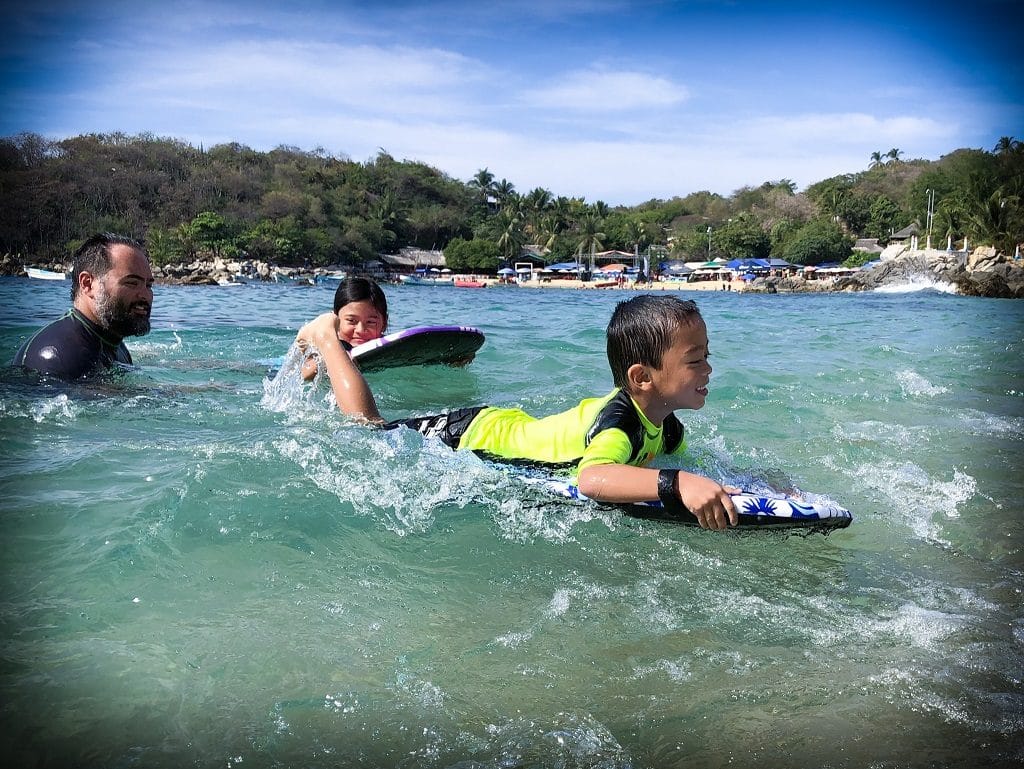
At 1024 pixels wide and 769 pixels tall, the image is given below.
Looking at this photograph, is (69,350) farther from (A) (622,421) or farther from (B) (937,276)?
(B) (937,276)

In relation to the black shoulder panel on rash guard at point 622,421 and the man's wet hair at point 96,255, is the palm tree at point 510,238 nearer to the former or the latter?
the man's wet hair at point 96,255

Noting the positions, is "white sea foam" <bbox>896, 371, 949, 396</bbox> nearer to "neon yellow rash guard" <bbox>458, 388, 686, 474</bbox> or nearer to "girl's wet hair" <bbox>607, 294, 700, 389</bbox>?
"neon yellow rash guard" <bbox>458, 388, 686, 474</bbox>

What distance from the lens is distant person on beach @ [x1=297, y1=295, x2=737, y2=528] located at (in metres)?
2.57

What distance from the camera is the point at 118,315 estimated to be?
4.75 meters

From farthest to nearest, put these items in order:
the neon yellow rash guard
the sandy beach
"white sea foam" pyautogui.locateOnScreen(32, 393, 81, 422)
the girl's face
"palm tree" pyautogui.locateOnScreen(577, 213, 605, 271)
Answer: "palm tree" pyautogui.locateOnScreen(577, 213, 605, 271) < the sandy beach < the girl's face < "white sea foam" pyautogui.locateOnScreen(32, 393, 81, 422) < the neon yellow rash guard

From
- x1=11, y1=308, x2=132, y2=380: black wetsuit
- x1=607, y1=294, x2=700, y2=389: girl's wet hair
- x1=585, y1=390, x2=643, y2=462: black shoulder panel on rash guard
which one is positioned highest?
x1=607, y1=294, x2=700, y2=389: girl's wet hair

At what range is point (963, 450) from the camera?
14.9 feet

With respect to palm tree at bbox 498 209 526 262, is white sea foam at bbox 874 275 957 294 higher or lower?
lower

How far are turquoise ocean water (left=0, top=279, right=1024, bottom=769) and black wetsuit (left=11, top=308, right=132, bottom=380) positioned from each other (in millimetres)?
253

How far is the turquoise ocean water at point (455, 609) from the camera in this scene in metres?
1.70

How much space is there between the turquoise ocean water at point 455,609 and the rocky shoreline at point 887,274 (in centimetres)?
3070

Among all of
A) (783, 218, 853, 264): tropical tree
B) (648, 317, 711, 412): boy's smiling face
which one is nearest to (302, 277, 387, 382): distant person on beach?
(648, 317, 711, 412): boy's smiling face

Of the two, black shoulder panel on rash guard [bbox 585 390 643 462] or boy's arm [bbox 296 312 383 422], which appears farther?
boy's arm [bbox 296 312 383 422]

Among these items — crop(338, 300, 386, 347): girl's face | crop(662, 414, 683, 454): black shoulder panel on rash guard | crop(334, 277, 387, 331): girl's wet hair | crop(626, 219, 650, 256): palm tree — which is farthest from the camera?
crop(626, 219, 650, 256): palm tree
